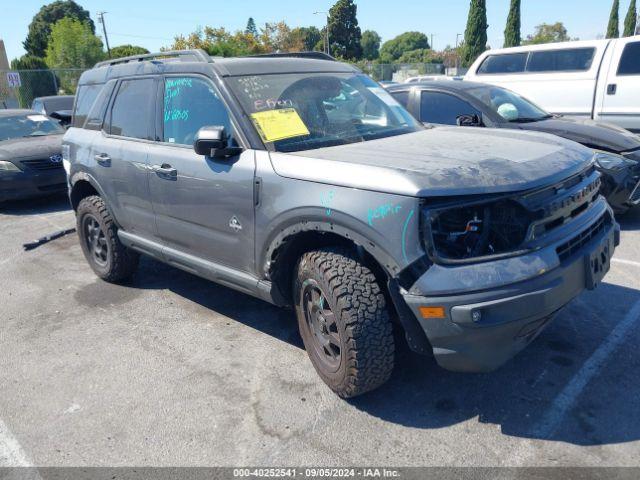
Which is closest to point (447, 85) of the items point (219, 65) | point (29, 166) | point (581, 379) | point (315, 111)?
point (315, 111)

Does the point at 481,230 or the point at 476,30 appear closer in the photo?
the point at 481,230

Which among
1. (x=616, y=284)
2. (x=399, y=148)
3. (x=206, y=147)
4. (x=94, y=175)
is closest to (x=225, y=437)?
(x=206, y=147)

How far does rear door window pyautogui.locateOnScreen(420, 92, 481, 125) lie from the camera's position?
21.3ft

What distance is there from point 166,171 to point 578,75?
8371mm

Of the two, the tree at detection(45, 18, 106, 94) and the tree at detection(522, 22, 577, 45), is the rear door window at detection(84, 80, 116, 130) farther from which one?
the tree at detection(522, 22, 577, 45)

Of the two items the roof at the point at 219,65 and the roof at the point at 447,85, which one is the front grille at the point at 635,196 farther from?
the roof at the point at 219,65

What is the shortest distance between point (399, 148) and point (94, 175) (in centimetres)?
292

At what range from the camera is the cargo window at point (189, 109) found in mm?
3576

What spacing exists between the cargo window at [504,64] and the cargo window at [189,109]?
8250 millimetres

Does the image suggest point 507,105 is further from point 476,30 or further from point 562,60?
point 476,30

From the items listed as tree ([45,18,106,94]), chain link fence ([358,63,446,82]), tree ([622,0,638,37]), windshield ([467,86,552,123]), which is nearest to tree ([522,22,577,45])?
tree ([622,0,638,37])

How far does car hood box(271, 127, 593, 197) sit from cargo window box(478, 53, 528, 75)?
7546mm

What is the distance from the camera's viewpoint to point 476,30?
1754 inches

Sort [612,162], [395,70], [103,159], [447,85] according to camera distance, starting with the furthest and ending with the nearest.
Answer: [395,70] < [447,85] < [612,162] < [103,159]
